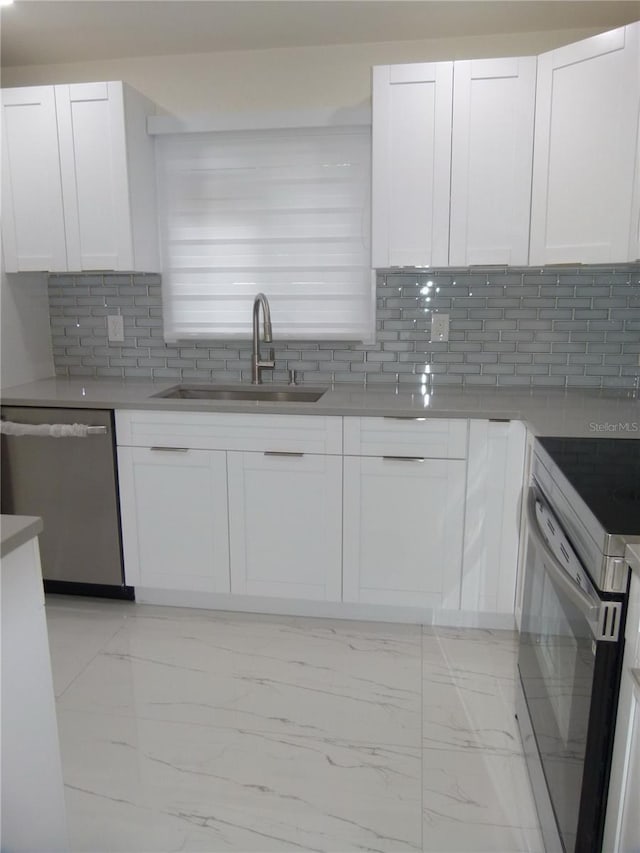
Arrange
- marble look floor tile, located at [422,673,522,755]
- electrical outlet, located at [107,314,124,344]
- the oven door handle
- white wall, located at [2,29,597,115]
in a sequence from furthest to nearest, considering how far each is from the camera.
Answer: electrical outlet, located at [107,314,124,344] → white wall, located at [2,29,597,115] → marble look floor tile, located at [422,673,522,755] → the oven door handle

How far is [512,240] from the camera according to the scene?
2.47 m

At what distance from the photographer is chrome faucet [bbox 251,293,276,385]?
2760 mm

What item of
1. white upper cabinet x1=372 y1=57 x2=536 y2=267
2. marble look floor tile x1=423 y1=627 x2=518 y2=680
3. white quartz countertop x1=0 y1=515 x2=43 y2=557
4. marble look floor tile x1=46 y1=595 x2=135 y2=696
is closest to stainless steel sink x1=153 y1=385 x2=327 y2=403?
white upper cabinet x1=372 y1=57 x2=536 y2=267

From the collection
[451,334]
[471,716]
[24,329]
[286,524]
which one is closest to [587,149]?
[451,334]

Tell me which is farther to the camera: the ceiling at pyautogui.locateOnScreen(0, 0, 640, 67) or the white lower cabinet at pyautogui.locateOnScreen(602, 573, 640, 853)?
the ceiling at pyautogui.locateOnScreen(0, 0, 640, 67)

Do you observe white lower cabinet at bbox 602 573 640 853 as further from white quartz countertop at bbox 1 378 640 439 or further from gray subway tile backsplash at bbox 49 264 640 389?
gray subway tile backsplash at bbox 49 264 640 389

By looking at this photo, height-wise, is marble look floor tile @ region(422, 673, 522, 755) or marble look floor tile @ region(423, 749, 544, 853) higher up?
marble look floor tile @ region(422, 673, 522, 755)

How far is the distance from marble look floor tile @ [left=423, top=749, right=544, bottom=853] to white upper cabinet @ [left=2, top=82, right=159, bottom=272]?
2260 millimetres

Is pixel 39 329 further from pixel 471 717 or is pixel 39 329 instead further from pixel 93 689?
pixel 471 717

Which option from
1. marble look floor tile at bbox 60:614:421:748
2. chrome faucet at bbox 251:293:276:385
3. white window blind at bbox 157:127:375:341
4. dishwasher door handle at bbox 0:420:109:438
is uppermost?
white window blind at bbox 157:127:375:341

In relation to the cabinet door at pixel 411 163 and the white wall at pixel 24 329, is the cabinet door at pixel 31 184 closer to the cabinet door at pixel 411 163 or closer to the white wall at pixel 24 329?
the white wall at pixel 24 329

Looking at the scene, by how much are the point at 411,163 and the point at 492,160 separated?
30 centimetres

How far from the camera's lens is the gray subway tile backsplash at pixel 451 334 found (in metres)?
2.75

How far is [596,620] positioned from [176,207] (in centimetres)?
259
